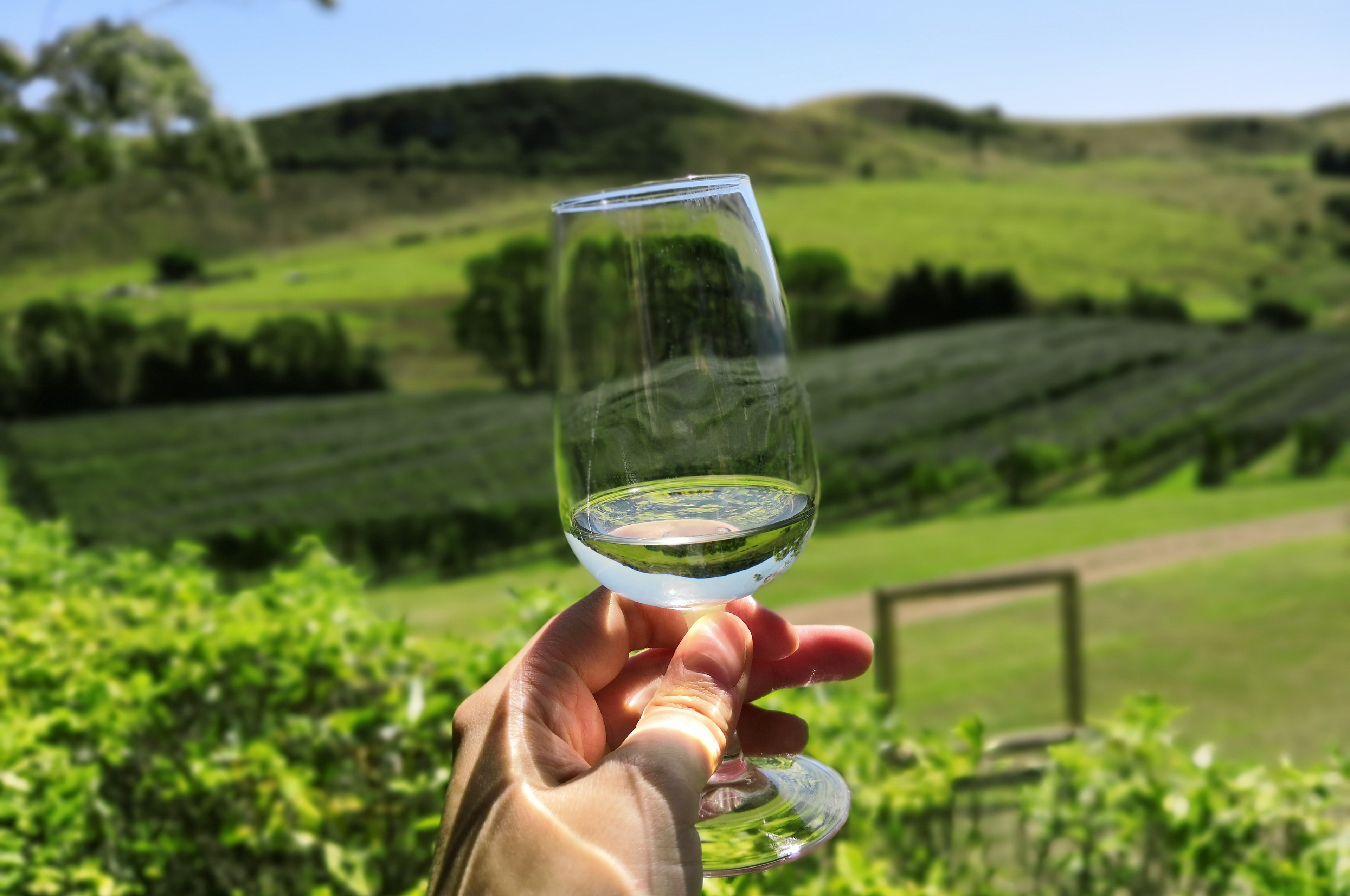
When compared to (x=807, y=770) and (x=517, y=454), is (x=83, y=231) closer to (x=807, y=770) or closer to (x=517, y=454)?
(x=517, y=454)

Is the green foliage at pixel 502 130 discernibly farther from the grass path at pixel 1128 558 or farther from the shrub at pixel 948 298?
the grass path at pixel 1128 558

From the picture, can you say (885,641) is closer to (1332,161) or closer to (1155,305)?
(1155,305)

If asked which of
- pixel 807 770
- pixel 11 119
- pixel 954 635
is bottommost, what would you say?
pixel 954 635

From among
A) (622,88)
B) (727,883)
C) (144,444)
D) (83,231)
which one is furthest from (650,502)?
(622,88)

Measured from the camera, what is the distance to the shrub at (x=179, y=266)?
21875 mm

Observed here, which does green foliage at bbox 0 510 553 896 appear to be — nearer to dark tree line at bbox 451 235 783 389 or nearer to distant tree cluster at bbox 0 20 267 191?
dark tree line at bbox 451 235 783 389

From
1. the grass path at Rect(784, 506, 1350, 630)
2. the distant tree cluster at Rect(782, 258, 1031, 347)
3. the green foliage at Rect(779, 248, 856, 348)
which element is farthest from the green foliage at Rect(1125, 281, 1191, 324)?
the grass path at Rect(784, 506, 1350, 630)

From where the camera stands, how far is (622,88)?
104 ft

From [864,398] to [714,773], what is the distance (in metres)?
24.4

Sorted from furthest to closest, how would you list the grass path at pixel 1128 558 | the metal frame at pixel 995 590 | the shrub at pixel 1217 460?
the shrub at pixel 1217 460 → the grass path at pixel 1128 558 → the metal frame at pixel 995 590

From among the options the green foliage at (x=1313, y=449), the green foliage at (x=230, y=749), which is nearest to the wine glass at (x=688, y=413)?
the green foliage at (x=230, y=749)

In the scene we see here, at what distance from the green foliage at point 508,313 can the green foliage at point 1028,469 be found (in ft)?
31.6

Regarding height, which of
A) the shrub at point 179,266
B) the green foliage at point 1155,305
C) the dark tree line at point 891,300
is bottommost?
the green foliage at point 1155,305

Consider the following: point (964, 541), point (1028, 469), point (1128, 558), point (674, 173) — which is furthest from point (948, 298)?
point (1128, 558)
